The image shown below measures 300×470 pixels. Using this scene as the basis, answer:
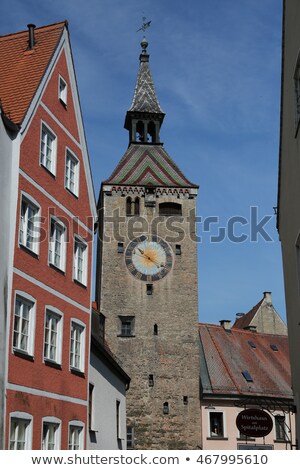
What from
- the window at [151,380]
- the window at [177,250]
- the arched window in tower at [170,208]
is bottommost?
the window at [151,380]

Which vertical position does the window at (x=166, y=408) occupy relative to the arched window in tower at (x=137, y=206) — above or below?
below

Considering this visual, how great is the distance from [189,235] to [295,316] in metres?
30.1

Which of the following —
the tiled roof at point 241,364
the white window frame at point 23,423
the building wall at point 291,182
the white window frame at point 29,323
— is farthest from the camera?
the tiled roof at point 241,364

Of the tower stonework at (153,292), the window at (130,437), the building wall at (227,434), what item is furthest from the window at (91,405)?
the building wall at (227,434)

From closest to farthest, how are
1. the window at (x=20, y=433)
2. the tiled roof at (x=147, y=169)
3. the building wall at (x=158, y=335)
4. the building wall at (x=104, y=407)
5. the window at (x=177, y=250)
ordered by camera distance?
the window at (x=20, y=433)
the building wall at (x=104, y=407)
the building wall at (x=158, y=335)
the window at (x=177, y=250)
the tiled roof at (x=147, y=169)

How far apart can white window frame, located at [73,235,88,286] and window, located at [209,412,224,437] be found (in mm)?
22852

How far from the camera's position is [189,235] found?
45250 mm

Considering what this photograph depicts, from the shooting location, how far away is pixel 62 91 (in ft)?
68.4

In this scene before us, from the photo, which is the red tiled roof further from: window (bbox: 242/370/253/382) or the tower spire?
the tower spire

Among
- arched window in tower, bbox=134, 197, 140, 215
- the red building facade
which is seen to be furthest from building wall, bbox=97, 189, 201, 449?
the red building facade

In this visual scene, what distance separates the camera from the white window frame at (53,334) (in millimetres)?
17859

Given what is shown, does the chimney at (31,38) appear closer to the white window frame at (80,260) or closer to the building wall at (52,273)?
the building wall at (52,273)

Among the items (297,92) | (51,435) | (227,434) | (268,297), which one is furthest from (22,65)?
(268,297)

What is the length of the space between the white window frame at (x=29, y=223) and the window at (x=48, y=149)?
1284mm
